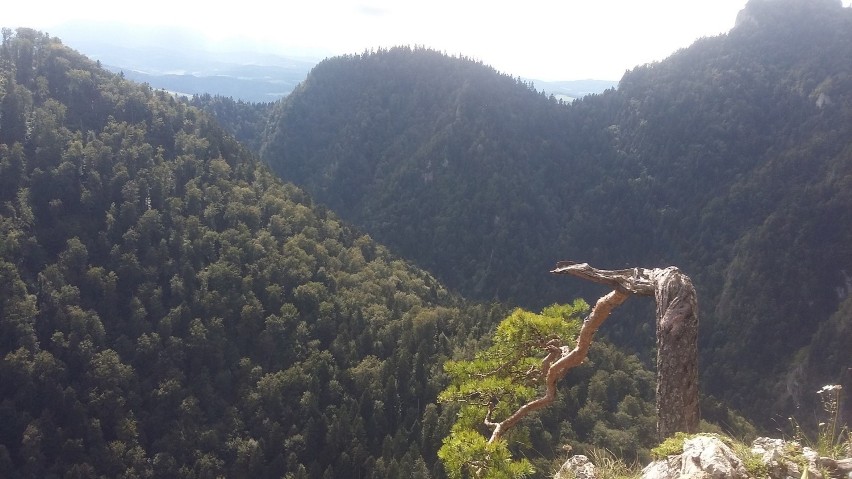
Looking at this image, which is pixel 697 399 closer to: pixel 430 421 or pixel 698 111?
pixel 430 421

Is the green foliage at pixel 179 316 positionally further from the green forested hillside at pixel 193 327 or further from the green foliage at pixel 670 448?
the green foliage at pixel 670 448

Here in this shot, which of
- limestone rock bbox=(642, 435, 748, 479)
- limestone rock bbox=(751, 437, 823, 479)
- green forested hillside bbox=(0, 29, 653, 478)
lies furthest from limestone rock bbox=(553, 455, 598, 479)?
green forested hillside bbox=(0, 29, 653, 478)

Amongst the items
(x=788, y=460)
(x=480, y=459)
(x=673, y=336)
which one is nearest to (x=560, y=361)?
(x=673, y=336)

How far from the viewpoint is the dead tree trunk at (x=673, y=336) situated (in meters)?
9.50

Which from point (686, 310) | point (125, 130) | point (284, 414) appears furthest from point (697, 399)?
point (125, 130)

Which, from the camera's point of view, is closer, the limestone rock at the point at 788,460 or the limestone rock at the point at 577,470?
the limestone rock at the point at 788,460

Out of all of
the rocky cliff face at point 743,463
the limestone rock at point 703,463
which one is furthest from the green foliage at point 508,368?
the rocky cliff face at point 743,463

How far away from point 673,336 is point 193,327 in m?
91.2

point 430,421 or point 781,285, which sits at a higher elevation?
point 781,285

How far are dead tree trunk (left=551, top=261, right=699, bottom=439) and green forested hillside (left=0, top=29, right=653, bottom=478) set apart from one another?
59.9 m

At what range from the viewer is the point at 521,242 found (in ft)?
627

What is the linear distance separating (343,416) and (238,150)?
8152cm

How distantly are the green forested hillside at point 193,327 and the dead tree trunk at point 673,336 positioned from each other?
5990 cm

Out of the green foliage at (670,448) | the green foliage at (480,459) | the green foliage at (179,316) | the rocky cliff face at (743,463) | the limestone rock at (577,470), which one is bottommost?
the green foliage at (179,316)
